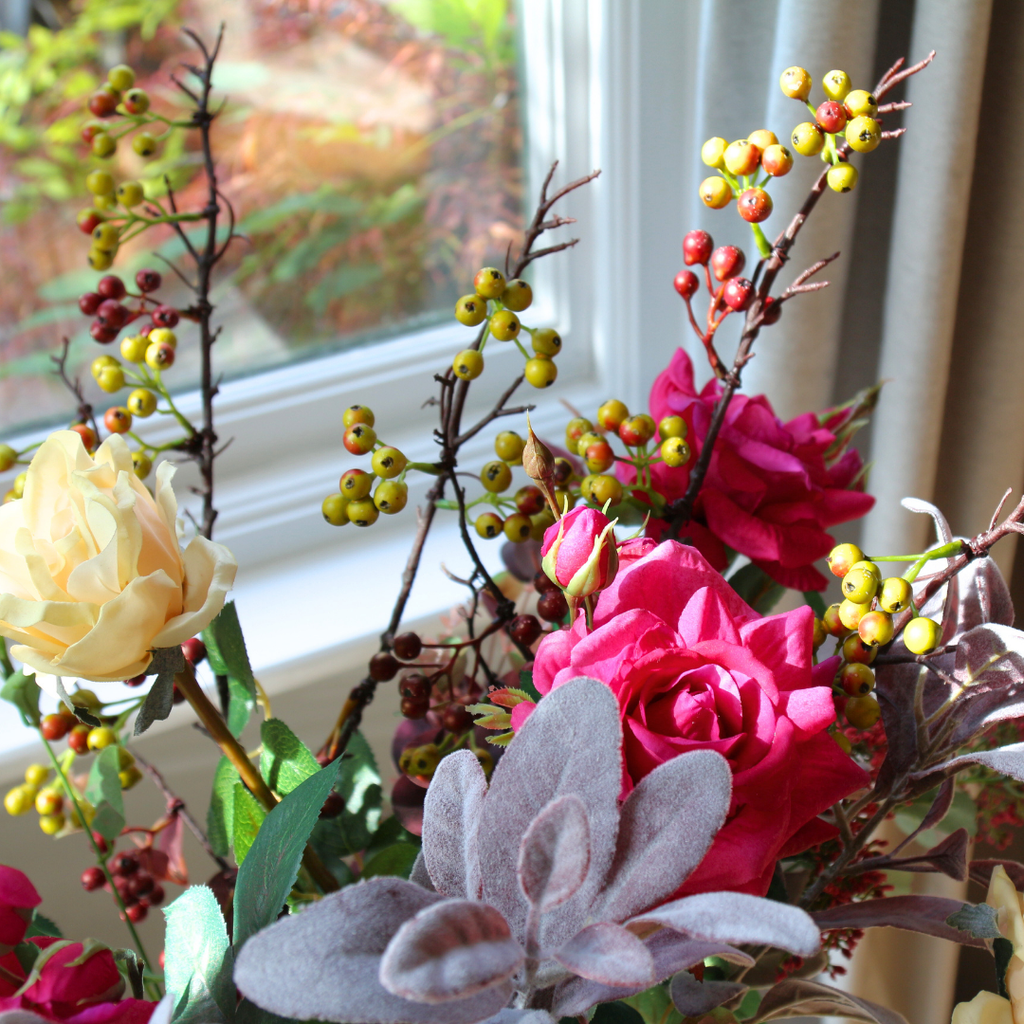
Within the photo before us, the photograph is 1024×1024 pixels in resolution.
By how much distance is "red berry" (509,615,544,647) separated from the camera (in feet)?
1.57

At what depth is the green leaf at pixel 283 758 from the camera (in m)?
0.44

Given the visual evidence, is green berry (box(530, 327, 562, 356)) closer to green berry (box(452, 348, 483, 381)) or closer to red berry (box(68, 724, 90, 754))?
green berry (box(452, 348, 483, 381))

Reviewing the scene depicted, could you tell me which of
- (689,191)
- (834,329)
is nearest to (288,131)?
(689,191)

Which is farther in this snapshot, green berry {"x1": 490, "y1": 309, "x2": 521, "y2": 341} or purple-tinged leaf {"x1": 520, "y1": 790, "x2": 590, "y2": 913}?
green berry {"x1": 490, "y1": 309, "x2": 521, "y2": 341}

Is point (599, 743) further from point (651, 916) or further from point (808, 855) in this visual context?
point (808, 855)

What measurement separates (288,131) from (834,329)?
1.92 ft

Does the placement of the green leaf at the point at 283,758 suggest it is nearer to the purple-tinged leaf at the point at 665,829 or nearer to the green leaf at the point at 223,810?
the green leaf at the point at 223,810

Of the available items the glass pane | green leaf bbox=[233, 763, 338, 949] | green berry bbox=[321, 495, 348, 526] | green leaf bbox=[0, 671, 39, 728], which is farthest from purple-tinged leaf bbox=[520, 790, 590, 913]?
the glass pane

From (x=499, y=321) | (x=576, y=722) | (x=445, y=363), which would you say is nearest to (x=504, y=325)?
(x=499, y=321)

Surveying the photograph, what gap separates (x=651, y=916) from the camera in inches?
10.4

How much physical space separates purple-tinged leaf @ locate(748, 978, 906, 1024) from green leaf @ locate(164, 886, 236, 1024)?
25 centimetres

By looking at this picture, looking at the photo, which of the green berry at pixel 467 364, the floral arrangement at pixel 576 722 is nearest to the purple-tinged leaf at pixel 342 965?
the floral arrangement at pixel 576 722

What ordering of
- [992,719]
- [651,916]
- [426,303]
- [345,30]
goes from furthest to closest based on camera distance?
[426,303] < [345,30] < [992,719] < [651,916]

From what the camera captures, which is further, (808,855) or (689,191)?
(689,191)
